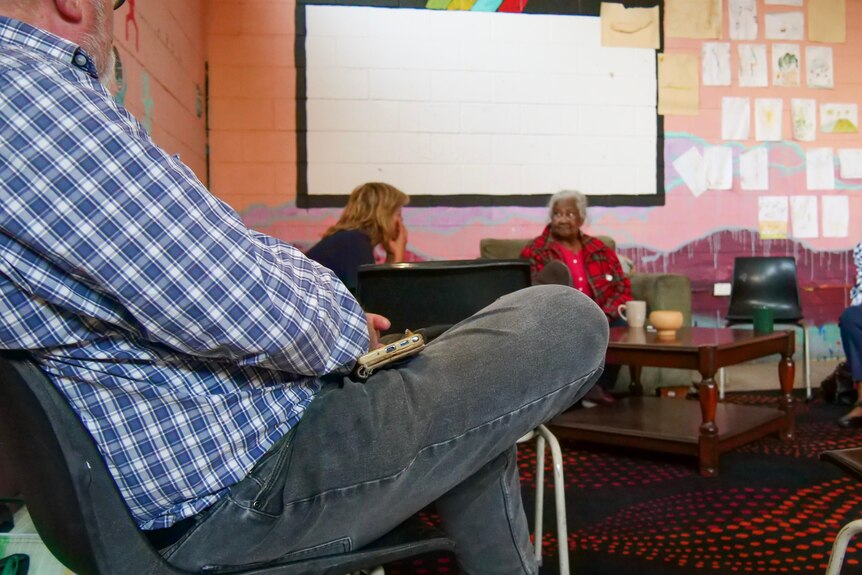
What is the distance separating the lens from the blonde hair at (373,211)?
9.29 ft

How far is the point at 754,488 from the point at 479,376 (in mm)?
1833

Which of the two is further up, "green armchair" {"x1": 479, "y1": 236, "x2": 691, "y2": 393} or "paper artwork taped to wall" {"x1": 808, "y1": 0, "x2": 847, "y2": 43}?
"paper artwork taped to wall" {"x1": 808, "y1": 0, "x2": 847, "y2": 43}

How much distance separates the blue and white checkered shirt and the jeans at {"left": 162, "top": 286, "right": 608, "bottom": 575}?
0.04 m

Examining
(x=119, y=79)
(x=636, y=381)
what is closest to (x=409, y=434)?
(x=119, y=79)

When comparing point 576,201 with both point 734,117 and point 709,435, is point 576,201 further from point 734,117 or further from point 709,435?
point 709,435

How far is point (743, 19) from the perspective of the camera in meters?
4.44

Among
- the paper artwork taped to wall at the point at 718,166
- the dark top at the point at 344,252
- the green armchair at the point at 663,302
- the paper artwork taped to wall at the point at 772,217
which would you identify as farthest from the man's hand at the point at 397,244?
the paper artwork taped to wall at the point at 772,217

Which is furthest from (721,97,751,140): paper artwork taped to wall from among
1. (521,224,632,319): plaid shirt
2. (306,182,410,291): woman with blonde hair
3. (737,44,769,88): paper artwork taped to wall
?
(306,182,410,291): woman with blonde hair

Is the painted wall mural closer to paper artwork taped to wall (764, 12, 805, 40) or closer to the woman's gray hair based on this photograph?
paper artwork taped to wall (764, 12, 805, 40)

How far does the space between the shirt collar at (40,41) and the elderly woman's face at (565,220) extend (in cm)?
319

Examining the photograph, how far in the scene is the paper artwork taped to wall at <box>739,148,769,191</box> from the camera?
4.51m

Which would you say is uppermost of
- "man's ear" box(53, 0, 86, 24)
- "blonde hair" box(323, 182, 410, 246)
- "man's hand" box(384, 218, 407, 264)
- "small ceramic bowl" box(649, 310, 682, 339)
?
"man's ear" box(53, 0, 86, 24)

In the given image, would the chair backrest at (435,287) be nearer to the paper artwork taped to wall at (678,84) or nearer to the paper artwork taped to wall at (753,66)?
the paper artwork taped to wall at (678,84)

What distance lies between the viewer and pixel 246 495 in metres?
0.76
